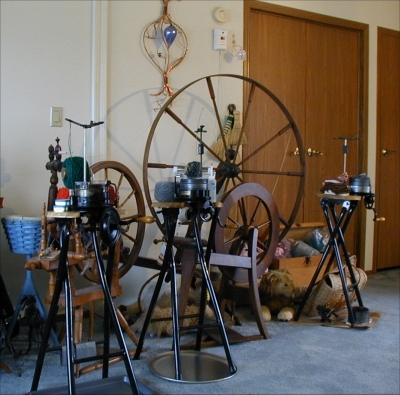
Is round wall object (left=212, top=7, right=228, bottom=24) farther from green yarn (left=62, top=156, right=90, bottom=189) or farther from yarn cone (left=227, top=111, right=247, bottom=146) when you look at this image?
green yarn (left=62, top=156, right=90, bottom=189)

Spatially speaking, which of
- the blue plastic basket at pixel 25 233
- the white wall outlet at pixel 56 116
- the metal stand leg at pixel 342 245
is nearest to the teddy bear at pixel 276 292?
the metal stand leg at pixel 342 245

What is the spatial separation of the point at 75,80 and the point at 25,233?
41.6 inches

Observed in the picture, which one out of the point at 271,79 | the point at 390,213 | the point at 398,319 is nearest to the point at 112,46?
the point at 271,79

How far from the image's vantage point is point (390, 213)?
452 cm

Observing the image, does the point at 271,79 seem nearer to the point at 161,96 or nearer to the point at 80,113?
the point at 161,96

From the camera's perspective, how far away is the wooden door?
4402 mm

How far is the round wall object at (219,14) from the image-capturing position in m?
3.46

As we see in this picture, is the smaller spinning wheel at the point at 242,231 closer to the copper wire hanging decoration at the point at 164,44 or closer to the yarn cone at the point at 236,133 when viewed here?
the yarn cone at the point at 236,133

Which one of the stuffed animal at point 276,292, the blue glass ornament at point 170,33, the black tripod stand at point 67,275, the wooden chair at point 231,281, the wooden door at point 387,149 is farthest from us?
the wooden door at point 387,149

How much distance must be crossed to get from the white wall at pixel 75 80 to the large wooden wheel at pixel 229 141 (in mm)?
126

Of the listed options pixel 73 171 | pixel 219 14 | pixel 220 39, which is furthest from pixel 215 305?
pixel 219 14

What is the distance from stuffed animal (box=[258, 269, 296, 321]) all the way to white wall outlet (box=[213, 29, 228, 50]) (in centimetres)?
155

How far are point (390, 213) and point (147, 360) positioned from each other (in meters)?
2.95

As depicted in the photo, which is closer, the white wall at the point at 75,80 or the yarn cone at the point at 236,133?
the white wall at the point at 75,80
